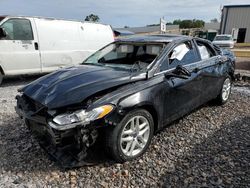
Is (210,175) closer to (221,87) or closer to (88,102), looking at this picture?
(88,102)

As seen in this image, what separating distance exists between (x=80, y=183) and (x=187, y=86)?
86.0 inches

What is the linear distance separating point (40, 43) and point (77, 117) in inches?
210

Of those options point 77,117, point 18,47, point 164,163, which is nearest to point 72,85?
point 77,117

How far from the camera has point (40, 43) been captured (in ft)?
23.8

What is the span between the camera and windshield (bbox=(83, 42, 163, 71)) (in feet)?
12.0

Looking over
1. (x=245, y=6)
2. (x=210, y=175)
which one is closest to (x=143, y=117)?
(x=210, y=175)

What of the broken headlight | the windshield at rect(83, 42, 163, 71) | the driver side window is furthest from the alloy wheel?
the driver side window

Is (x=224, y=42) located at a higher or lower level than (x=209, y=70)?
lower

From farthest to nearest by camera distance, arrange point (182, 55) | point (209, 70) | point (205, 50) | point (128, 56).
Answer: point (205, 50), point (209, 70), point (128, 56), point (182, 55)

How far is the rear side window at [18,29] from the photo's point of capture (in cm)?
675

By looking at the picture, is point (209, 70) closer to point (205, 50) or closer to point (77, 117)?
point (205, 50)

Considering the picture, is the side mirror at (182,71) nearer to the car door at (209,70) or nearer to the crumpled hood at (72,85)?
the crumpled hood at (72,85)

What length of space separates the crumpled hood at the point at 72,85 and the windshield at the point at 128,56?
0.31 m

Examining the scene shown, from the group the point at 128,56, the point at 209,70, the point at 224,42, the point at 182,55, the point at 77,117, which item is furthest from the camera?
the point at 224,42
